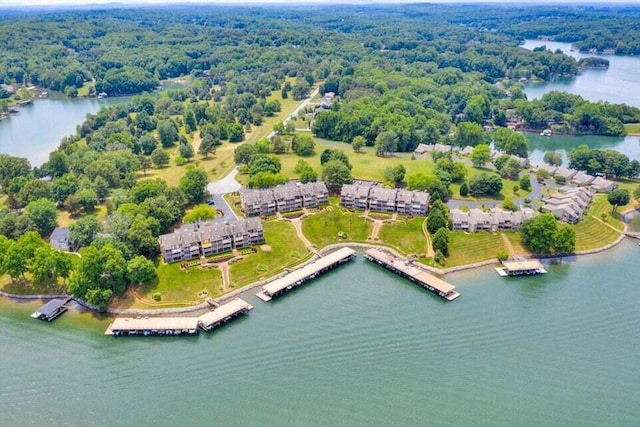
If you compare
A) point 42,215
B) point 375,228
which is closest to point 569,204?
point 375,228

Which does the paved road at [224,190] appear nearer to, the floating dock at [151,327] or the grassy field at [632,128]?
the floating dock at [151,327]

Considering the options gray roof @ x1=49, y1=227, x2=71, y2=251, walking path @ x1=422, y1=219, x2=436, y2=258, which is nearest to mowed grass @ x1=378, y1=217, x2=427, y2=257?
walking path @ x1=422, y1=219, x2=436, y2=258

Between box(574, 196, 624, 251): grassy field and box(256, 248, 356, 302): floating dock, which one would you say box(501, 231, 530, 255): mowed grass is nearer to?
box(574, 196, 624, 251): grassy field

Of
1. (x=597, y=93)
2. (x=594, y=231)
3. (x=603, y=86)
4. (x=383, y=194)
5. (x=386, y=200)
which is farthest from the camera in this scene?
(x=603, y=86)

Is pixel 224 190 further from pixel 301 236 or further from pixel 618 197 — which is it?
pixel 618 197

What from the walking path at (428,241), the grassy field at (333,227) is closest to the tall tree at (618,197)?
the walking path at (428,241)

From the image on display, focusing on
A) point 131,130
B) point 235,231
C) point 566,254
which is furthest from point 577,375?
point 131,130

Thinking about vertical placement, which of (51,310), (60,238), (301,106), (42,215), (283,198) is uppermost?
(42,215)
